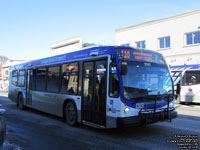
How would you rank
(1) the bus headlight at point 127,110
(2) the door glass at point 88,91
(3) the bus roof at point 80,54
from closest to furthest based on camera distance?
(1) the bus headlight at point 127,110 < (3) the bus roof at point 80,54 < (2) the door glass at point 88,91

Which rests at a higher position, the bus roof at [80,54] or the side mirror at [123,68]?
the bus roof at [80,54]

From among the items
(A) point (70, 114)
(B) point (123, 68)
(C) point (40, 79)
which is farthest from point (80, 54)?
(C) point (40, 79)

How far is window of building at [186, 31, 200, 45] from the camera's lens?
20.7m

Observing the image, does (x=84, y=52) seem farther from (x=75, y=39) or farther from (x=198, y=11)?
(x=75, y=39)

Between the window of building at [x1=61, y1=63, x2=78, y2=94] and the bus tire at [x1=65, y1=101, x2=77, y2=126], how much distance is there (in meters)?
0.53

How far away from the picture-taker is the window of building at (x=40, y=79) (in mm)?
10155

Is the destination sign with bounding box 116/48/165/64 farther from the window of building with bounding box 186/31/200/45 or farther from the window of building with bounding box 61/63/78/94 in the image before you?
the window of building with bounding box 186/31/200/45

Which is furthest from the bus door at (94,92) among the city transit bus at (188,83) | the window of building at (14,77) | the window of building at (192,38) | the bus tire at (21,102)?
the window of building at (192,38)

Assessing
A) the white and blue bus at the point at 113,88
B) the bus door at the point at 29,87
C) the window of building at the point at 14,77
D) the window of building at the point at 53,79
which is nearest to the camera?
the white and blue bus at the point at 113,88

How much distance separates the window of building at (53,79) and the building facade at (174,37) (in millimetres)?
16045

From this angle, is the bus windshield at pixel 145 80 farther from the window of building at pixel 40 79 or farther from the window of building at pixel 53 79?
the window of building at pixel 40 79

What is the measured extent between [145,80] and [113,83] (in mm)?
1015

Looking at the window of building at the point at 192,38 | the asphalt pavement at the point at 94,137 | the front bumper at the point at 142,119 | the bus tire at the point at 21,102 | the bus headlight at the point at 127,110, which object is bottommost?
the asphalt pavement at the point at 94,137

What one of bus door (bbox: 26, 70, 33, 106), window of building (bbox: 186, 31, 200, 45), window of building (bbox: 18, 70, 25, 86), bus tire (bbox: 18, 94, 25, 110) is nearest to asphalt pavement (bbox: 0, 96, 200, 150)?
bus door (bbox: 26, 70, 33, 106)
